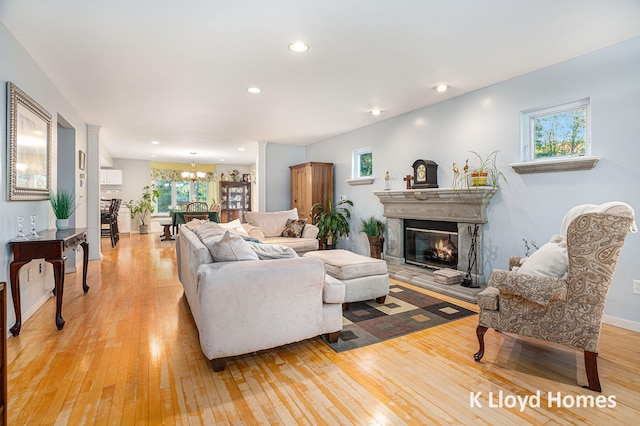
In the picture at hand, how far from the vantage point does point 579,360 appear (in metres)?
2.25

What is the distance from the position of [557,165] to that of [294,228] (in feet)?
11.5

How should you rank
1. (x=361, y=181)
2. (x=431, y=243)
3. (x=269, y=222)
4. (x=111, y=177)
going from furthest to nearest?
(x=111, y=177), (x=361, y=181), (x=269, y=222), (x=431, y=243)

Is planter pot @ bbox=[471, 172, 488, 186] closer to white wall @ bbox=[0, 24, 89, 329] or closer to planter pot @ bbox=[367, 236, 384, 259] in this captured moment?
planter pot @ bbox=[367, 236, 384, 259]

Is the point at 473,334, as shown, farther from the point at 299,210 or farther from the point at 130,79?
the point at 299,210

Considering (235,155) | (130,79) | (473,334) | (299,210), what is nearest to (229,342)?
(473,334)

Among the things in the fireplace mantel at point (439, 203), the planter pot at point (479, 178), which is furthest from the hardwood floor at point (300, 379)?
the planter pot at point (479, 178)

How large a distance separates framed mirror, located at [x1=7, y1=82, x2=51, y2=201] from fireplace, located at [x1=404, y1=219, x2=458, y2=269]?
4500mm

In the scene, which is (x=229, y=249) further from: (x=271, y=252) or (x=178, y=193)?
(x=178, y=193)

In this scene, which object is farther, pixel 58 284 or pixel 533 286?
pixel 58 284

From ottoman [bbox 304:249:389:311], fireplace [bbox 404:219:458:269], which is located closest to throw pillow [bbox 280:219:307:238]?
fireplace [bbox 404:219:458:269]

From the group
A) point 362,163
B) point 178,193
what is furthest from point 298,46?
point 178,193

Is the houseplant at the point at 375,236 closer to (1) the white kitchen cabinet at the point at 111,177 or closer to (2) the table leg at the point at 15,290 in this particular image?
(2) the table leg at the point at 15,290

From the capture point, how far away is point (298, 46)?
9.29 ft

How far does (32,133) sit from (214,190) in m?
8.68
